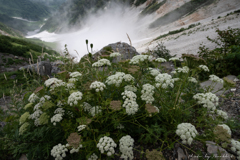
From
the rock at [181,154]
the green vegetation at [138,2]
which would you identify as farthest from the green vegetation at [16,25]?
the rock at [181,154]

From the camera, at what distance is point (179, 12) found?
40688mm

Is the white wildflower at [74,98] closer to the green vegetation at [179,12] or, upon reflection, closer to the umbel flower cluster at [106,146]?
the umbel flower cluster at [106,146]

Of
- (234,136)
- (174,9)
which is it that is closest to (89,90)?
(234,136)

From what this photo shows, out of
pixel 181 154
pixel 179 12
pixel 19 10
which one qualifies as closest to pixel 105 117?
pixel 181 154

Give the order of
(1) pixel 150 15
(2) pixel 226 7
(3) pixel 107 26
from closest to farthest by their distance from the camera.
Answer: (2) pixel 226 7
(1) pixel 150 15
(3) pixel 107 26

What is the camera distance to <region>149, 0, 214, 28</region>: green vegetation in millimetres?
38162

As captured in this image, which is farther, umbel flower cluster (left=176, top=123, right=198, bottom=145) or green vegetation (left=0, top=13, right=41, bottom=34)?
green vegetation (left=0, top=13, right=41, bottom=34)

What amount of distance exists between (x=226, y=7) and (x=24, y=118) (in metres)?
42.5

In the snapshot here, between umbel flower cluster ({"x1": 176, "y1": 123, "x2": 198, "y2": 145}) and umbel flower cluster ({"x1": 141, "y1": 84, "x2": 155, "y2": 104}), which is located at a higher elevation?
umbel flower cluster ({"x1": 141, "y1": 84, "x2": 155, "y2": 104})

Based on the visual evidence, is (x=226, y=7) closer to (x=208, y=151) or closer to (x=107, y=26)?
(x=208, y=151)

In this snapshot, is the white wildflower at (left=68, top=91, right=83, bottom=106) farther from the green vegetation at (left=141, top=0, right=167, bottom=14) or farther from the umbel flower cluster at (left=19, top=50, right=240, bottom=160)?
the green vegetation at (left=141, top=0, right=167, bottom=14)

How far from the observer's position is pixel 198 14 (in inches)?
1307

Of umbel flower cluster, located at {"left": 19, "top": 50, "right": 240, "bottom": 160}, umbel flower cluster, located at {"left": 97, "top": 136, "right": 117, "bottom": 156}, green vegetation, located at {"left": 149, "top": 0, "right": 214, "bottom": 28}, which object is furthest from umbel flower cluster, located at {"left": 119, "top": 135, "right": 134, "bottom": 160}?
green vegetation, located at {"left": 149, "top": 0, "right": 214, "bottom": 28}

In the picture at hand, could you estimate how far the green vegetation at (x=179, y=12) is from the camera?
38.2 metres
